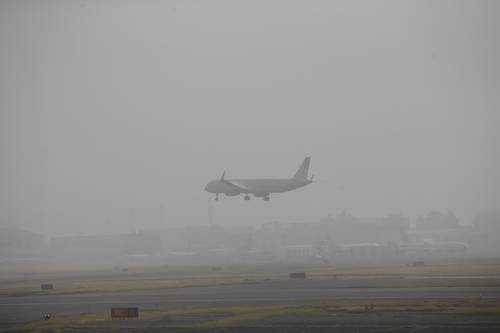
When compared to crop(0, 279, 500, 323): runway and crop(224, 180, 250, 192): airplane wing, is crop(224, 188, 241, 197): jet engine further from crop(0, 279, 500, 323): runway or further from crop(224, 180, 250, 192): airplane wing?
crop(0, 279, 500, 323): runway

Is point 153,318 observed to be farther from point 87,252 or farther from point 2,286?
point 87,252

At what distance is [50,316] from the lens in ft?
187

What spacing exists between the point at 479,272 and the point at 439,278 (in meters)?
9.53

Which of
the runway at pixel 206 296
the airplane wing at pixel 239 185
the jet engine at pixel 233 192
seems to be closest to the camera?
the runway at pixel 206 296

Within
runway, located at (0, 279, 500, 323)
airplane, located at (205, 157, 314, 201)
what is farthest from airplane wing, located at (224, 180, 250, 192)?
runway, located at (0, 279, 500, 323)

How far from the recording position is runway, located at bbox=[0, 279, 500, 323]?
2415 inches

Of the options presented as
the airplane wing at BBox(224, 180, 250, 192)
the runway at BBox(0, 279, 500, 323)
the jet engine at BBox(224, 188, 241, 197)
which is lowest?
the runway at BBox(0, 279, 500, 323)

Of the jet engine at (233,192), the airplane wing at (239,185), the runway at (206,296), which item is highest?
the airplane wing at (239,185)

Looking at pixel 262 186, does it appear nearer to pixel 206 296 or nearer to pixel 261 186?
pixel 261 186

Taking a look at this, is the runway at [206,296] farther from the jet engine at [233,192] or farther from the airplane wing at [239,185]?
the jet engine at [233,192]

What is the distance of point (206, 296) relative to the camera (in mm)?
68438

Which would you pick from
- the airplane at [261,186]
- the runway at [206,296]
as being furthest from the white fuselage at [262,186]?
the runway at [206,296]

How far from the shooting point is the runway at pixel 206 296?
61.3m

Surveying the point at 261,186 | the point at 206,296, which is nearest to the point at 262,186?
the point at 261,186
